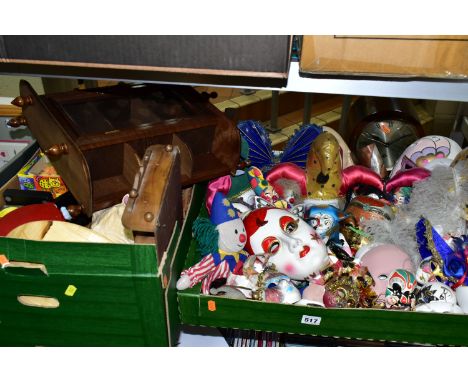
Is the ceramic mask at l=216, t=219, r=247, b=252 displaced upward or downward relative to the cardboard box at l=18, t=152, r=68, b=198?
downward

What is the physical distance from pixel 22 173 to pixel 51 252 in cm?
34

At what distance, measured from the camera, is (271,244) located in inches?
32.0

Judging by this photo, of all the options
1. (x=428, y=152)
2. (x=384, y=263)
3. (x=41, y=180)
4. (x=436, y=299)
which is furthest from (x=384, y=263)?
(x=41, y=180)

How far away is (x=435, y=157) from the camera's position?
0.96 meters

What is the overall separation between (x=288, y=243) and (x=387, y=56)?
0.39 meters

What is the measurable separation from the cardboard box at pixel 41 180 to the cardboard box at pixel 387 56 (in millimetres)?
592

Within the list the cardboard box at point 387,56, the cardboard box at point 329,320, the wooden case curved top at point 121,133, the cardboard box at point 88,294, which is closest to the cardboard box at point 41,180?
the wooden case curved top at point 121,133

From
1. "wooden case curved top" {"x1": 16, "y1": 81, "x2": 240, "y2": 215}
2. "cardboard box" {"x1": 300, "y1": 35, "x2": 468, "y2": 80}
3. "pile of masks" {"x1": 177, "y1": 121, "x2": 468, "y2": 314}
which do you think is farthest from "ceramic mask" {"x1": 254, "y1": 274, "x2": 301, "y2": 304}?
"cardboard box" {"x1": 300, "y1": 35, "x2": 468, "y2": 80}

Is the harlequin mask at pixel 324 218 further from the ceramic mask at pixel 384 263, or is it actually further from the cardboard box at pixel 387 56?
the cardboard box at pixel 387 56

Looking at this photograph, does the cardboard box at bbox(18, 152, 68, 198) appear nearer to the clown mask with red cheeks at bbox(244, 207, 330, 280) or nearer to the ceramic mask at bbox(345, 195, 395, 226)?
the clown mask with red cheeks at bbox(244, 207, 330, 280)

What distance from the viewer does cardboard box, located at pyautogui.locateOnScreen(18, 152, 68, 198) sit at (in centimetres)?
90

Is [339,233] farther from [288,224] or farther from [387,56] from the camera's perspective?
[387,56]

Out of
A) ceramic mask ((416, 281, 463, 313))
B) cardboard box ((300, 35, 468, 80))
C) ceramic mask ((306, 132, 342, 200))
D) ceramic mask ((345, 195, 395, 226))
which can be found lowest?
ceramic mask ((416, 281, 463, 313))

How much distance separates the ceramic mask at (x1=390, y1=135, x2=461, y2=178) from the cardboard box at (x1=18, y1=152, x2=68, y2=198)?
2.53 ft
